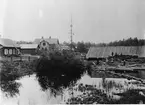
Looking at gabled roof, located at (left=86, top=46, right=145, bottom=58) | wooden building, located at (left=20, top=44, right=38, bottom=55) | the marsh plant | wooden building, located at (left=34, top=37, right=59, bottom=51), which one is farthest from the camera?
wooden building, located at (left=34, top=37, right=59, bottom=51)

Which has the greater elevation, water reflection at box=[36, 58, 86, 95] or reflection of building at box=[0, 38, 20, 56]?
reflection of building at box=[0, 38, 20, 56]

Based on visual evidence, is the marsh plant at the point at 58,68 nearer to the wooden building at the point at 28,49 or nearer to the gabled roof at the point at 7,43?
the wooden building at the point at 28,49

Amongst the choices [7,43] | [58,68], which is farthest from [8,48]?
[58,68]

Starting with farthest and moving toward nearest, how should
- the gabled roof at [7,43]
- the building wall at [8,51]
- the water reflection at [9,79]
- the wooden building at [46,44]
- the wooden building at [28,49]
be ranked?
the wooden building at [46,44]
the wooden building at [28,49]
the building wall at [8,51]
the gabled roof at [7,43]
the water reflection at [9,79]

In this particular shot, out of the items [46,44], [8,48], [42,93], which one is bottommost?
[42,93]

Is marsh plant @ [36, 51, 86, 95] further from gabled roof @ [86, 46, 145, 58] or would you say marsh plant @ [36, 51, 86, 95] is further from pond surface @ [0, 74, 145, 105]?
gabled roof @ [86, 46, 145, 58]

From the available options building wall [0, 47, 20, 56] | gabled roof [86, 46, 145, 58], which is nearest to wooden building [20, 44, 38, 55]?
building wall [0, 47, 20, 56]

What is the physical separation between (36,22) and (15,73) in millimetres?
2503

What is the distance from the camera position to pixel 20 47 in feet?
29.5

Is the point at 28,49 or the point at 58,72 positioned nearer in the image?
the point at 58,72

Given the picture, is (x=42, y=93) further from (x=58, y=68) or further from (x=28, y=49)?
(x=28, y=49)

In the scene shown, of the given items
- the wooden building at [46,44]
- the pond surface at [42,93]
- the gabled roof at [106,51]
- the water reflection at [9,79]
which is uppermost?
the wooden building at [46,44]

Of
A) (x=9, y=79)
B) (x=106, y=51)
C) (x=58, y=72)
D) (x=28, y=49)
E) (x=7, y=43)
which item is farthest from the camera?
(x=28, y=49)

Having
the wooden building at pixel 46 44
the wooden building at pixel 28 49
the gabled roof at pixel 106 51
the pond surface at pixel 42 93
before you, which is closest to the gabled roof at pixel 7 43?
the wooden building at pixel 28 49
